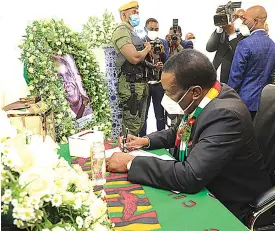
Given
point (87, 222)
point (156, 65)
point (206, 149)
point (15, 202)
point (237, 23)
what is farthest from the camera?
point (237, 23)

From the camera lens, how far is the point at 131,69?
3143mm

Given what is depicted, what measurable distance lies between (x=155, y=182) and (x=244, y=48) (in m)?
2.09

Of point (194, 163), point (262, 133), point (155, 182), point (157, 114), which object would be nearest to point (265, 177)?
point (262, 133)

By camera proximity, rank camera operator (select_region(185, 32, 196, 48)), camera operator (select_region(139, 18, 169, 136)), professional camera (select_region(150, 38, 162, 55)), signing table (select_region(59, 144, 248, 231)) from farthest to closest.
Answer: camera operator (select_region(185, 32, 196, 48))
professional camera (select_region(150, 38, 162, 55))
camera operator (select_region(139, 18, 169, 136))
signing table (select_region(59, 144, 248, 231))

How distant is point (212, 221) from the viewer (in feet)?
3.53

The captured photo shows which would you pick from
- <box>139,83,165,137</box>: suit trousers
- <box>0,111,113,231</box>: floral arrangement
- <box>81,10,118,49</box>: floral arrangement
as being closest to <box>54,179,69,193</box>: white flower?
<box>0,111,113,231</box>: floral arrangement

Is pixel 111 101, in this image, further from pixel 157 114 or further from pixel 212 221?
pixel 212 221

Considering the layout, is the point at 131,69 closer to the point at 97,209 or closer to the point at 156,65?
the point at 156,65

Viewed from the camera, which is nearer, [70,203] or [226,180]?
[70,203]

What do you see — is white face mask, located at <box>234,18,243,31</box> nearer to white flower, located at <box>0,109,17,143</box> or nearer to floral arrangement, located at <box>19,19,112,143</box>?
floral arrangement, located at <box>19,19,112,143</box>

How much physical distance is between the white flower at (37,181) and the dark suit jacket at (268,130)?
119cm

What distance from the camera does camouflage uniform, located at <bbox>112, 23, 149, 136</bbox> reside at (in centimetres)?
301

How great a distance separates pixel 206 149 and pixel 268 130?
0.43m

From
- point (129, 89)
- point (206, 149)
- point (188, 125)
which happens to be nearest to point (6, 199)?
point (206, 149)
